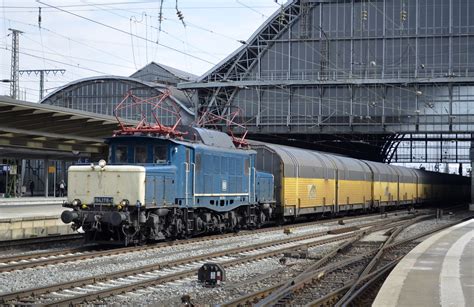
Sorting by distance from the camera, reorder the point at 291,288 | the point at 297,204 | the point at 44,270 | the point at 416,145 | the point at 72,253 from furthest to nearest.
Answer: the point at 416,145 → the point at 297,204 → the point at 72,253 → the point at 44,270 → the point at 291,288

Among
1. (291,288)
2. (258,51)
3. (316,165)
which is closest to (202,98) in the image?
(258,51)

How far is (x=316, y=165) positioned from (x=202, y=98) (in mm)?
33010

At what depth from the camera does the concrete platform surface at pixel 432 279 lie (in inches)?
408

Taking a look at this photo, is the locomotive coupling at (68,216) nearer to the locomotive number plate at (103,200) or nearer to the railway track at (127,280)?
the locomotive number plate at (103,200)

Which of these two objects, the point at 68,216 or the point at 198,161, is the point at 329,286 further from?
the point at 198,161

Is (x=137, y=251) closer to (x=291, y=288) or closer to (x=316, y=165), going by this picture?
(x=291, y=288)

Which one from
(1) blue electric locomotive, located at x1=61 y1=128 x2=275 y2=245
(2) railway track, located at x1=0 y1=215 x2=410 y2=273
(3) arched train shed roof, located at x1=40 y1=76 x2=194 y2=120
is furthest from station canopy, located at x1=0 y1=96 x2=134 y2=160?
(3) arched train shed roof, located at x1=40 y1=76 x2=194 y2=120

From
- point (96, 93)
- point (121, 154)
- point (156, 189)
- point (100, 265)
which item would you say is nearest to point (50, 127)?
point (121, 154)

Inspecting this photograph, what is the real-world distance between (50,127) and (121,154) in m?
6.80

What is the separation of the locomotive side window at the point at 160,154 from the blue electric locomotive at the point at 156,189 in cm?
3

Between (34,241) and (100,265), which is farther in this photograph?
(34,241)

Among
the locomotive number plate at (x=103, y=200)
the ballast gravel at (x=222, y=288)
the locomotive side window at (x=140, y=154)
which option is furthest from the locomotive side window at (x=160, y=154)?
the ballast gravel at (x=222, y=288)

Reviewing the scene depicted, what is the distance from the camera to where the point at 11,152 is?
1647 inches

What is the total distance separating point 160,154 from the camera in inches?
814
